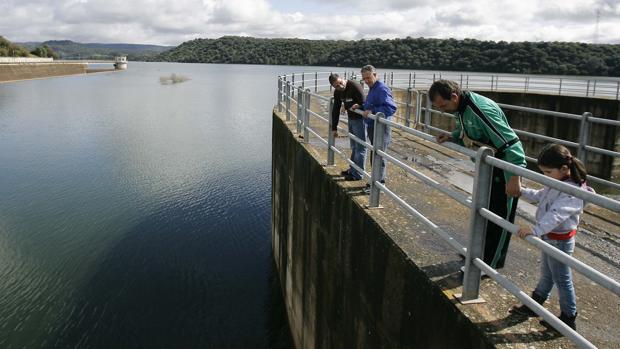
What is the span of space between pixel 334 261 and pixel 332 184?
975mm

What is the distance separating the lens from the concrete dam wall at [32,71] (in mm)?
67312

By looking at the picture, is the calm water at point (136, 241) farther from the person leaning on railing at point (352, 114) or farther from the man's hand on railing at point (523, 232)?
the man's hand on railing at point (523, 232)

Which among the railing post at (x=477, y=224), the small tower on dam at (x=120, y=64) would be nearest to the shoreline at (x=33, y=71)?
the small tower on dam at (x=120, y=64)

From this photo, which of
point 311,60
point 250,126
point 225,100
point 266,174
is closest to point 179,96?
point 225,100

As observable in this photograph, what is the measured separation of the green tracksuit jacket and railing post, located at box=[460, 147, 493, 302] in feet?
1.63

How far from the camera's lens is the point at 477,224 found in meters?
3.25

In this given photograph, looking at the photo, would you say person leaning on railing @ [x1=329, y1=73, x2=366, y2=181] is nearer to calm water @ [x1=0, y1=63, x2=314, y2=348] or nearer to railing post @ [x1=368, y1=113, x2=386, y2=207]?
railing post @ [x1=368, y1=113, x2=386, y2=207]

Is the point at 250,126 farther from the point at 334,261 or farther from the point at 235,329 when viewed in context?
the point at 334,261

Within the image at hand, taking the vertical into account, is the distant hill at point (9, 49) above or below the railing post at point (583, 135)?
above

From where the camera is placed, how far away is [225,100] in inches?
1907

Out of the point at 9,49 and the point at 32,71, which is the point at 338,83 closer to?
the point at 32,71

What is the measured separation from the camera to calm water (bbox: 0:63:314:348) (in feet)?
35.6

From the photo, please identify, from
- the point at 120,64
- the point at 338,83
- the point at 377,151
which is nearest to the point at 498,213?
the point at 377,151

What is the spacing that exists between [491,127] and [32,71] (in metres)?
84.2
